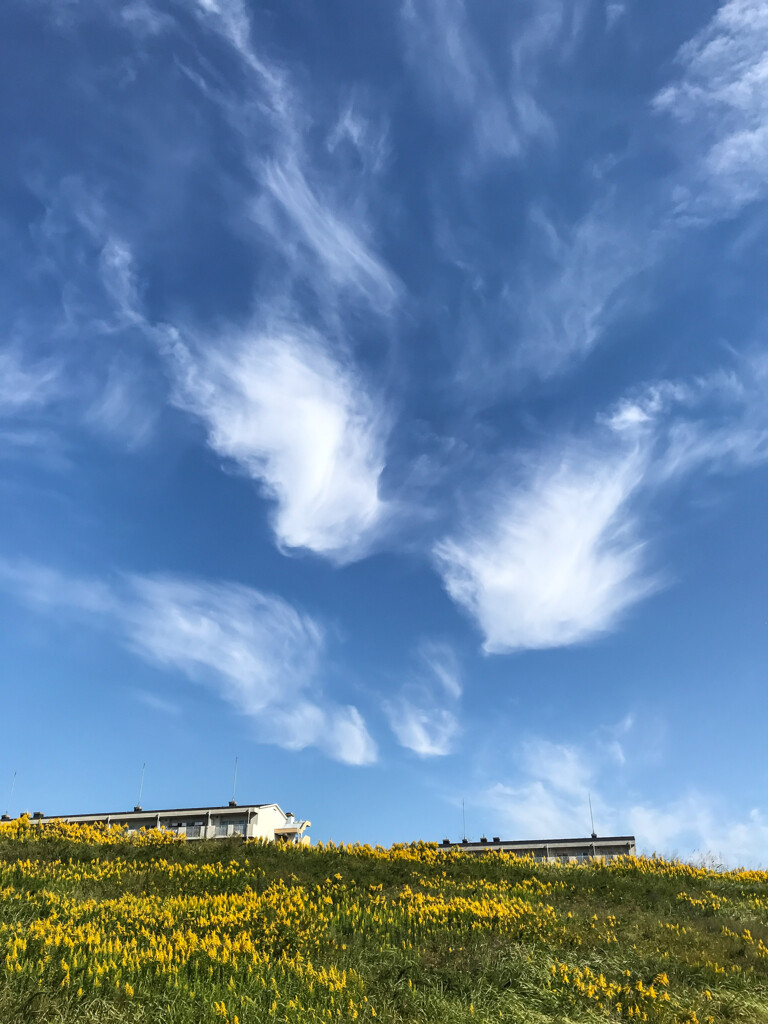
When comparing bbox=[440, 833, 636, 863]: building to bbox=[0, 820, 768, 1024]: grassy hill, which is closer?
bbox=[0, 820, 768, 1024]: grassy hill

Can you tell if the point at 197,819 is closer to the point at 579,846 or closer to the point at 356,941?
the point at 579,846

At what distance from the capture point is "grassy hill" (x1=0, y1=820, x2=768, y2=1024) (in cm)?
1042

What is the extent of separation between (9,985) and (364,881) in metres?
10.8

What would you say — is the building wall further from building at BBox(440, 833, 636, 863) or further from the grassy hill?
the grassy hill

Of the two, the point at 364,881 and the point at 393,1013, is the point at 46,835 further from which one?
the point at 393,1013

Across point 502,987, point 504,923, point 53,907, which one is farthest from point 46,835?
point 502,987

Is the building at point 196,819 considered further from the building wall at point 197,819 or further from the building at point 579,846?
the building at point 579,846

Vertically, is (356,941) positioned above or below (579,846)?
below

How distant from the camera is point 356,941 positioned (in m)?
13.6

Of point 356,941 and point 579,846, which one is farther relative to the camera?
point 579,846

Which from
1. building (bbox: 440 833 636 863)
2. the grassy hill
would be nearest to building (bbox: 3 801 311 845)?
building (bbox: 440 833 636 863)

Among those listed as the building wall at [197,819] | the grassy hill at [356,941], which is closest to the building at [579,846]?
the building wall at [197,819]

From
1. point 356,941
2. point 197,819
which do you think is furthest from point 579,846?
point 356,941

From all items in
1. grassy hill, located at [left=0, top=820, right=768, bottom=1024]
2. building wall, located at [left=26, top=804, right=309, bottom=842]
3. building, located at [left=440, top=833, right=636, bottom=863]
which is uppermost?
building wall, located at [left=26, top=804, right=309, bottom=842]
